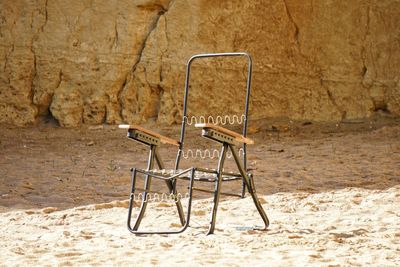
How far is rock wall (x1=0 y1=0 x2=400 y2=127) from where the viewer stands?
1082 centimetres

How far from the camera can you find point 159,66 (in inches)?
429

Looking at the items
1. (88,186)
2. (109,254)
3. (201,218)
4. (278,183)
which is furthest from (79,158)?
(109,254)

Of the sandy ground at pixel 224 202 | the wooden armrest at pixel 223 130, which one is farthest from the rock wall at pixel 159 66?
the wooden armrest at pixel 223 130

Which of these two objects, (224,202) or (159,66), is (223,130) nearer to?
(224,202)

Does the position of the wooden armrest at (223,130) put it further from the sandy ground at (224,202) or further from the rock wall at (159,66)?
the rock wall at (159,66)

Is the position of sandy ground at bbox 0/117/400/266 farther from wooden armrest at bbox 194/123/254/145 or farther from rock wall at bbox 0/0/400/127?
wooden armrest at bbox 194/123/254/145

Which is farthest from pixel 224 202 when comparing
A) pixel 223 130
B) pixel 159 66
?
pixel 159 66

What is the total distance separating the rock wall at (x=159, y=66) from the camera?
1082 centimetres

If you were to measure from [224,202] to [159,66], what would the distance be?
508cm

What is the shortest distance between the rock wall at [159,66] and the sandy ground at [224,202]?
1.16 ft

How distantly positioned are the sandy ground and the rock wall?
1.16 ft

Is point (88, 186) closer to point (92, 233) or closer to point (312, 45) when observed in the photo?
point (92, 233)

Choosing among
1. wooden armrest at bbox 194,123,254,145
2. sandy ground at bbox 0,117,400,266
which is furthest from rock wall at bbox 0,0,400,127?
wooden armrest at bbox 194,123,254,145

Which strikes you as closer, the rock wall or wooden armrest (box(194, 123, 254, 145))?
wooden armrest (box(194, 123, 254, 145))
